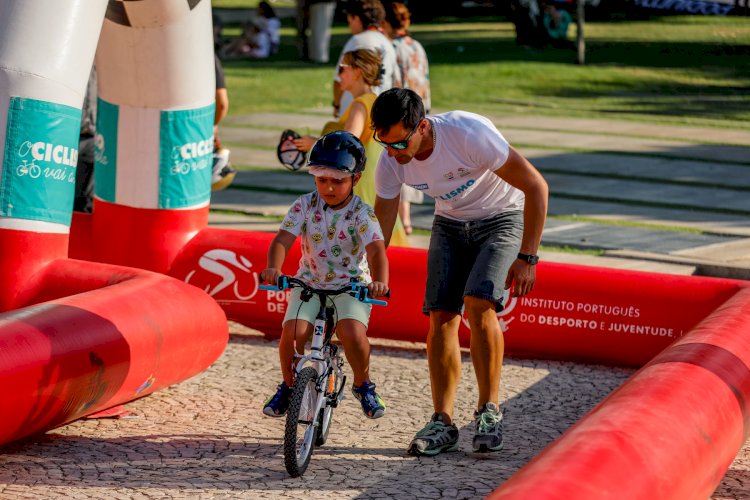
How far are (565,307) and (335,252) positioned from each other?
2.25 m

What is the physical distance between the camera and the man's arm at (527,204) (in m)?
6.01

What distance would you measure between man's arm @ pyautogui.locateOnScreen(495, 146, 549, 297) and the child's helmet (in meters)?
0.63

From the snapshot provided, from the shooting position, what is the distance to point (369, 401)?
20.4 ft

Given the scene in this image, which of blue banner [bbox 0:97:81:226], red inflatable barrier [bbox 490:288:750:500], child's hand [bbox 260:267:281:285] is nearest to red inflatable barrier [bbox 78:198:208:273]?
blue banner [bbox 0:97:81:226]

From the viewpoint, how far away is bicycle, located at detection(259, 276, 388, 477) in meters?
5.64

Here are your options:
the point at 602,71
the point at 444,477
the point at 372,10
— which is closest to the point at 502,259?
the point at 444,477

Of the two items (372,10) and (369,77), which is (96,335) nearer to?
(369,77)

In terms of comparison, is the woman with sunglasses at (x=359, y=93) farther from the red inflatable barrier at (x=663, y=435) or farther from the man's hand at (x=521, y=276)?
the red inflatable barrier at (x=663, y=435)

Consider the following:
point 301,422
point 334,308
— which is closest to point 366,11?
point 334,308

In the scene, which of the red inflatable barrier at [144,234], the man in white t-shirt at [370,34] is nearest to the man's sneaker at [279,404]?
the red inflatable barrier at [144,234]

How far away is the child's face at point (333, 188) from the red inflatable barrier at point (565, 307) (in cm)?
214

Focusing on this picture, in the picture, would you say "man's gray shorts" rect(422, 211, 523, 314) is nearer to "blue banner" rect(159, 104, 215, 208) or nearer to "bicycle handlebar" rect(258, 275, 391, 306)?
"bicycle handlebar" rect(258, 275, 391, 306)

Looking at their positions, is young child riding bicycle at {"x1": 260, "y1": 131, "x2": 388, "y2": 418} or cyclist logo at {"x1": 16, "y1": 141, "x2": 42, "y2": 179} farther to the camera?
cyclist logo at {"x1": 16, "y1": 141, "x2": 42, "y2": 179}

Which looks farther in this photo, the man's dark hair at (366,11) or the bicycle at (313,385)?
the man's dark hair at (366,11)
